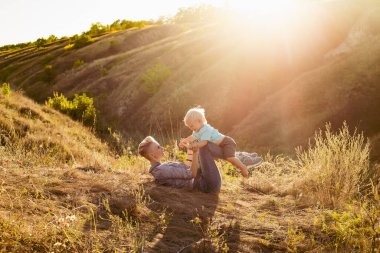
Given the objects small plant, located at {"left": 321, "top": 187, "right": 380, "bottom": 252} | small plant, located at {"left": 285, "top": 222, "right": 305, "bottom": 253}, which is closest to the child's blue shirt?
small plant, located at {"left": 285, "top": 222, "right": 305, "bottom": 253}

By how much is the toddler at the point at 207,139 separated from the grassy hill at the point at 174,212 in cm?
68

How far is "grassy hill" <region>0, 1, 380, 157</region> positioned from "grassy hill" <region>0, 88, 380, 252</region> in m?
6.85

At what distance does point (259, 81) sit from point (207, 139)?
52.6 ft

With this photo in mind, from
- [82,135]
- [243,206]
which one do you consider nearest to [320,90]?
[82,135]

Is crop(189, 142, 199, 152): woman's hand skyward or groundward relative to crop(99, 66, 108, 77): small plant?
groundward

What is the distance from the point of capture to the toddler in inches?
259

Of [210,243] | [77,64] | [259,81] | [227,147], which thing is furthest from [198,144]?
[77,64]

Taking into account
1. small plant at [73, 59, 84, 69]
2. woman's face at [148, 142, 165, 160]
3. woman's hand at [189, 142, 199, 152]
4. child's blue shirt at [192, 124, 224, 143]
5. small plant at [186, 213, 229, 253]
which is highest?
small plant at [73, 59, 84, 69]

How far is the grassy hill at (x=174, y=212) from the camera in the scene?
413 cm

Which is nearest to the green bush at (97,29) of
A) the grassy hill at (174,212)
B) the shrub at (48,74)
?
the shrub at (48,74)

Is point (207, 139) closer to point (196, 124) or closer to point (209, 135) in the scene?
point (209, 135)

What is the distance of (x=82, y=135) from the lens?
1689cm

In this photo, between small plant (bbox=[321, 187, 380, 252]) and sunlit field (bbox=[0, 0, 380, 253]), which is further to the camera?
sunlit field (bbox=[0, 0, 380, 253])

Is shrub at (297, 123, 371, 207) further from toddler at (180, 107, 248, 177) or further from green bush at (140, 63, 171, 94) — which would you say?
green bush at (140, 63, 171, 94)
